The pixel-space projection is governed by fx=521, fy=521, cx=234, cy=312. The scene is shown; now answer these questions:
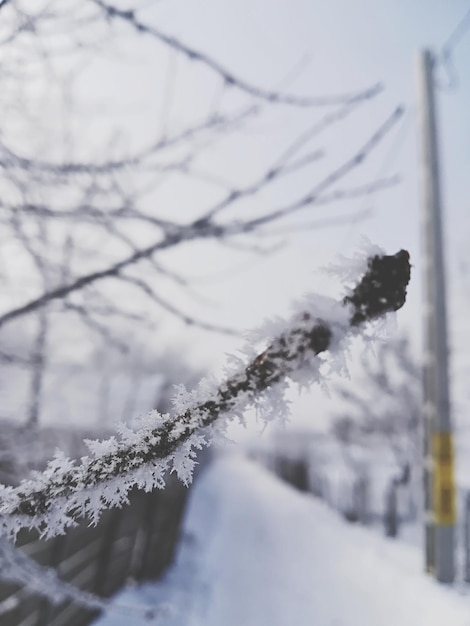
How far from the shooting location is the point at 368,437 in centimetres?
2345

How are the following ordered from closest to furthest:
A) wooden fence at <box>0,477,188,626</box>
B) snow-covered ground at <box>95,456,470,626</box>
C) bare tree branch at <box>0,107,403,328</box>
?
bare tree branch at <box>0,107,403,328</box> → wooden fence at <box>0,477,188,626</box> → snow-covered ground at <box>95,456,470,626</box>

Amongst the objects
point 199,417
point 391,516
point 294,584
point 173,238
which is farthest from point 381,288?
point 391,516

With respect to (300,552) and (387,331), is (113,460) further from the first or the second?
(300,552)

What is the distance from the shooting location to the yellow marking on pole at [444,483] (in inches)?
230

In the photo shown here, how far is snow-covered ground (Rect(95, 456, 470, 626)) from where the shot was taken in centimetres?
526

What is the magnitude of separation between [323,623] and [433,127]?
605 cm

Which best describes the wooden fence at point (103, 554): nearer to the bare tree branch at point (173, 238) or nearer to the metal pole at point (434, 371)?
the bare tree branch at point (173, 238)

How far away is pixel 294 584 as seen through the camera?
7344 millimetres

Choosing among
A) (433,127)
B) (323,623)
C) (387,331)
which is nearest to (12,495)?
(387,331)

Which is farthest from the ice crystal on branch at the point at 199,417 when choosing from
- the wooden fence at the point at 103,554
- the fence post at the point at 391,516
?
the fence post at the point at 391,516

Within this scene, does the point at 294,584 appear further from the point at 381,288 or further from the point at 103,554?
the point at 381,288

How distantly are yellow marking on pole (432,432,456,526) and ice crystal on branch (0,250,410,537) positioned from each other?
5.99 m

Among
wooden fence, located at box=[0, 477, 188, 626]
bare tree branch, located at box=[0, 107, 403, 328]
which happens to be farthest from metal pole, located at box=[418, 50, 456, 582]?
bare tree branch, located at box=[0, 107, 403, 328]

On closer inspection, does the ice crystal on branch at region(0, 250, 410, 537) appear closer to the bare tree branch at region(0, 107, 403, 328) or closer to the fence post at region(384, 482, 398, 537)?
the bare tree branch at region(0, 107, 403, 328)
